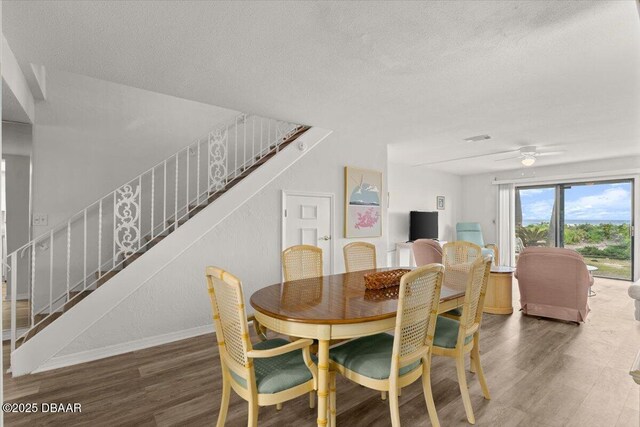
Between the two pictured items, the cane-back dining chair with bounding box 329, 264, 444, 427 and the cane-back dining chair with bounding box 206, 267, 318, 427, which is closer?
the cane-back dining chair with bounding box 206, 267, 318, 427

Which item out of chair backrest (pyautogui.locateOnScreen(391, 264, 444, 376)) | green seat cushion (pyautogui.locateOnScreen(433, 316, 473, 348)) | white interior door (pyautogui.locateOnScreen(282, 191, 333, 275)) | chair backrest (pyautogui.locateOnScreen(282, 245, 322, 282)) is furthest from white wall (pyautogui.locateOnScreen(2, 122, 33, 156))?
green seat cushion (pyautogui.locateOnScreen(433, 316, 473, 348))

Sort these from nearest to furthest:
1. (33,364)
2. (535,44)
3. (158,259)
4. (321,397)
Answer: (321,397)
(535,44)
(33,364)
(158,259)

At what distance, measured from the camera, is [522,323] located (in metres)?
3.84

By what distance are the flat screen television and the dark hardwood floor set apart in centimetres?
367

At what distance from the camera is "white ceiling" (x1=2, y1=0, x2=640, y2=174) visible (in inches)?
75.7

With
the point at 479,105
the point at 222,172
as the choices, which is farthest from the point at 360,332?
the point at 222,172

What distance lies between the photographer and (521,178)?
24.4ft

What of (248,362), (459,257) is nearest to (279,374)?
(248,362)

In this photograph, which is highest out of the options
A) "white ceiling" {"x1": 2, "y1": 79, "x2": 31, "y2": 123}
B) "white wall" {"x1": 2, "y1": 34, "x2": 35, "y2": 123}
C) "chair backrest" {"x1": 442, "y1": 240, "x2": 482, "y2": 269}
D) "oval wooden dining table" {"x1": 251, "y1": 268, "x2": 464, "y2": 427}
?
"white wall" {"x1": 2, "y1": 34, "x2": 35, "y2": 123}

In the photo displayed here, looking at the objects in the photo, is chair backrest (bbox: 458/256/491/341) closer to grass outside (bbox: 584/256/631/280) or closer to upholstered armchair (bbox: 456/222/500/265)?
upholstered armchair (bbox: 456/222/500/265)

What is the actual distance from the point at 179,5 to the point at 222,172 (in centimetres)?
280

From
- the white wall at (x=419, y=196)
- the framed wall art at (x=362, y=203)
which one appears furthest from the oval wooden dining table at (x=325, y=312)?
the white wall at (x=419, y=196)

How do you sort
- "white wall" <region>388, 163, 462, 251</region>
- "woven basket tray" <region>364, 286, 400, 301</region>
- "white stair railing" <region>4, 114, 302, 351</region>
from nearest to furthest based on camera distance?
"woven basket tray" <region>364, 286, 400, 301</region> < "white stair railing" <region>4, 114, 302, 351</region> < "white wall" <region>388, 163, 462, 251</region>

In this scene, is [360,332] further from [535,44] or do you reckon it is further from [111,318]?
[111,318]
